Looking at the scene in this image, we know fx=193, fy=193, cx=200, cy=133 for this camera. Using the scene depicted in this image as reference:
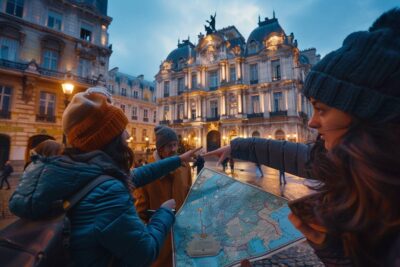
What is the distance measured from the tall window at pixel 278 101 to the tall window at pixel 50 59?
25.3 meters

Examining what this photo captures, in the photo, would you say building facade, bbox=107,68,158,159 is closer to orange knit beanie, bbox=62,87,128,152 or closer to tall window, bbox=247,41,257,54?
tall window, bbox=247,41,257,54

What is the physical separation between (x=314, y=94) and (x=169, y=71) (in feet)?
123

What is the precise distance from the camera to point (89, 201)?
1.08 metres

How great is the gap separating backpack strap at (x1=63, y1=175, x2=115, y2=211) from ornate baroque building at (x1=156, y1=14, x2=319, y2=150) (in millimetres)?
26921

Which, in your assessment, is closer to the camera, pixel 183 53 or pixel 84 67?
pixel 84 67

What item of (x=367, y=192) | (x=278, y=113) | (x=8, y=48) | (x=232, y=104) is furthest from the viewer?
(x=232, y=104)

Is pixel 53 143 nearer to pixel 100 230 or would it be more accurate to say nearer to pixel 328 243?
pixel 100 230

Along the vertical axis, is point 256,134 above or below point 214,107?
below

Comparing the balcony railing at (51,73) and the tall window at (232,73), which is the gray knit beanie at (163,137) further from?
the tall window at (232,73)

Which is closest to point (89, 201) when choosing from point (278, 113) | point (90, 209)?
point (90, 209)

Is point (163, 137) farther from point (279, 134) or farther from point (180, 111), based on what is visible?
point (180, 111)

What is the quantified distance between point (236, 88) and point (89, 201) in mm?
29765

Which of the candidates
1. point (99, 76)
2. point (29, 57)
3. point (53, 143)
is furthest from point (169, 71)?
point (53, 143)

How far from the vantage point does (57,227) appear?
3.10ft
